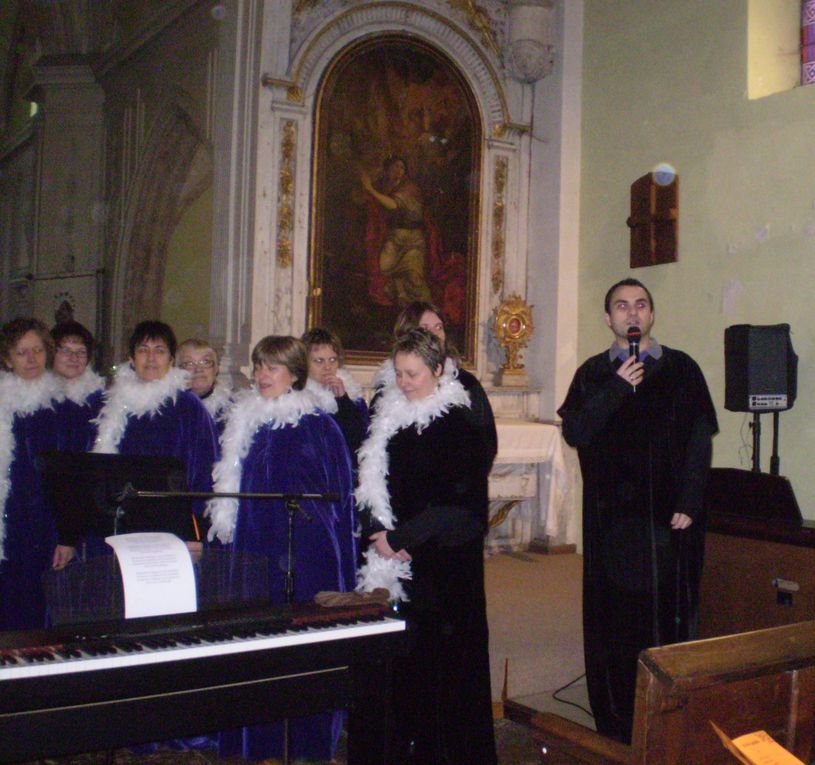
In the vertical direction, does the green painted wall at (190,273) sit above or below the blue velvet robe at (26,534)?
above

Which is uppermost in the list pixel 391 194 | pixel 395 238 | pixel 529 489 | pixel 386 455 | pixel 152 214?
pixel 152 214

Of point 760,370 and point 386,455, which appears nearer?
point 386,455

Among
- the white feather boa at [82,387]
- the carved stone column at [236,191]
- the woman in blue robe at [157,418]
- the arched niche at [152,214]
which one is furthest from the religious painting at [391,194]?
the woman in blue robe at [157,418]

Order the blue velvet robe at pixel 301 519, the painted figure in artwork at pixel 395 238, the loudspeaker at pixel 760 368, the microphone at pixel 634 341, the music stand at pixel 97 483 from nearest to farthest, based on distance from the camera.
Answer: the music stand at pixel 97 483, the blue velvet robe at pixel 301 519, the microphone at pixel 634 341, the loudspeaker at pixel 760 368, the painted figure in artwork at pixel 395 238

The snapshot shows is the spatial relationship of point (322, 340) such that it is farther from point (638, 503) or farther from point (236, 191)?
point (236, 191)

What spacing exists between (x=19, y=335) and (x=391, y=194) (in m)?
4.15

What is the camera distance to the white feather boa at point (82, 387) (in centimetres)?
410

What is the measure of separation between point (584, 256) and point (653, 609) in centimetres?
486

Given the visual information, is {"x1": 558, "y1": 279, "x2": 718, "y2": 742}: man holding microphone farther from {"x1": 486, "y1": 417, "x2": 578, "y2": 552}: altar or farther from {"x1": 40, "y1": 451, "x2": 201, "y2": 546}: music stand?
{"x1": 486, "y1": 417, "x2": 578, "y2": 552}: altar

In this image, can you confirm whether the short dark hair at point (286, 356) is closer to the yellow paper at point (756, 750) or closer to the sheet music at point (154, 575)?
the sheet music at point (154, 575)

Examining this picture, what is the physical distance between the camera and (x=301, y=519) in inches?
130

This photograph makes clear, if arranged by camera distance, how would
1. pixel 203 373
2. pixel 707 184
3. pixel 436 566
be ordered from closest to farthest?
pixel 436 566 → pixel 203 373 → pixel 707 184

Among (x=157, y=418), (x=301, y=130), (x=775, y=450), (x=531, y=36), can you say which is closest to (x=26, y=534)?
(x=157, y=418)

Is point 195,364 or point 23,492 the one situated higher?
point 195,364
